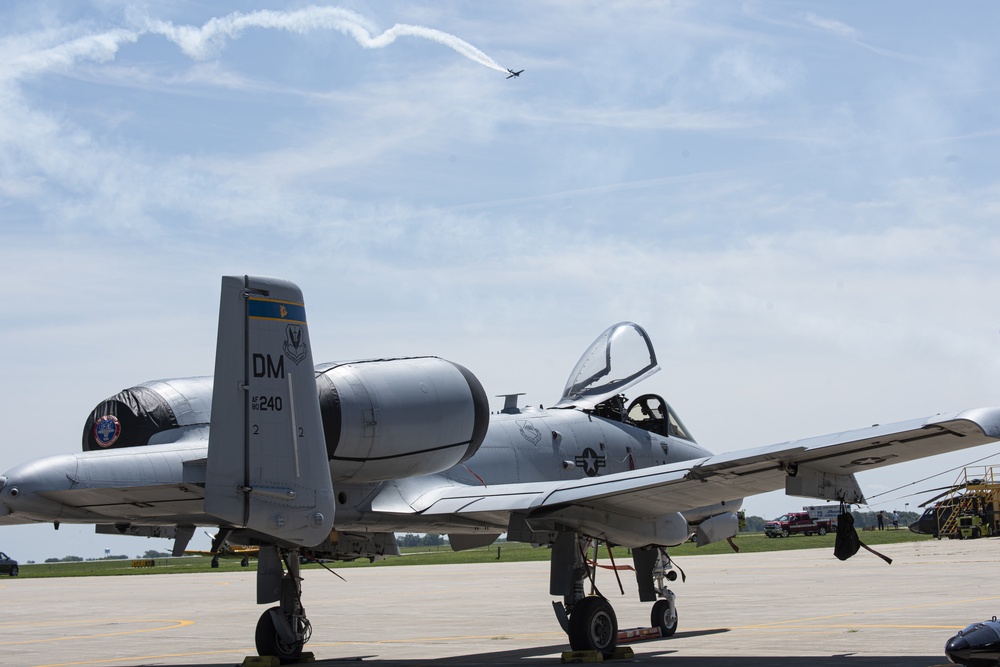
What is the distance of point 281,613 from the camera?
1490 centimetres

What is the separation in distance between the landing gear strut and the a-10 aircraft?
2 cm

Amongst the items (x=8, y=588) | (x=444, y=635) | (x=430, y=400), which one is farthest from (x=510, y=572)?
(x=430, y=400)

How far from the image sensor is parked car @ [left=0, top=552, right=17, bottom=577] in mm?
58031

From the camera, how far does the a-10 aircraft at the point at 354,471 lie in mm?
11406

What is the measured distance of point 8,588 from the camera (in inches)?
1603

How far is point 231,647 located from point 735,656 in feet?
26.8

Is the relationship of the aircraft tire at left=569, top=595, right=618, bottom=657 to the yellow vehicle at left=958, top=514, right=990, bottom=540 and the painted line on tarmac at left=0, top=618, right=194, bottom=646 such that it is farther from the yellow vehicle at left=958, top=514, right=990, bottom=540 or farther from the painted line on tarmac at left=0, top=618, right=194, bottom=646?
the yellow vehicle at left=958, top=514, right=990, bottom=540

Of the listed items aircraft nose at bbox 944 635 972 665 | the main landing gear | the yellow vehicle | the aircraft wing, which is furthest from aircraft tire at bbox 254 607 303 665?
the yellow vehicle

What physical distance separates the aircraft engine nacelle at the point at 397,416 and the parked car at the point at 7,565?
168 ft

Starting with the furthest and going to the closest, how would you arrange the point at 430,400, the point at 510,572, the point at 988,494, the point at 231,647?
the point at 988,494, the point at 510,572, the point at 231,647, the point at 430,400

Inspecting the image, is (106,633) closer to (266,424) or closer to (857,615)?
(266,424)

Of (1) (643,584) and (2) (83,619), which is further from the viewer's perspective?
(2) (83,619)

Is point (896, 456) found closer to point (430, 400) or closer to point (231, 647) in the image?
point (430, 400)

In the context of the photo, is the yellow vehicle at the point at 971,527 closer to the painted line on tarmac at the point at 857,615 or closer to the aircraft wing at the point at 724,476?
the painted line on tarmac at the point at 857,615
